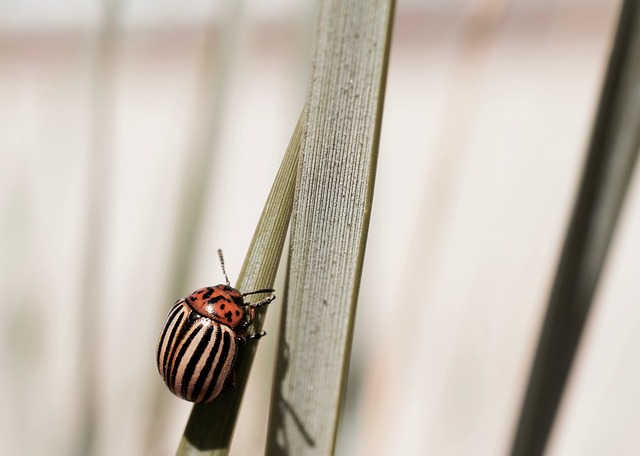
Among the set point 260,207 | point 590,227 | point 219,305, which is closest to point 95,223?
point 219,305

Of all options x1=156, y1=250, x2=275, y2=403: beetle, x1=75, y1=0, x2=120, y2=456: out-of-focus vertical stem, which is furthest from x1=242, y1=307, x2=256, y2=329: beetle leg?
x1=75, y1=0, x2=120, y2=456: out-of-focus vertical stem

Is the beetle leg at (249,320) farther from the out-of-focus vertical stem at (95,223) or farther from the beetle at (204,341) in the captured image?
the out-of-focus vertical stem at (95,223)

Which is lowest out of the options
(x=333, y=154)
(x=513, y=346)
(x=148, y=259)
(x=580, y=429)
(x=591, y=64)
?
(x=580, y=429)

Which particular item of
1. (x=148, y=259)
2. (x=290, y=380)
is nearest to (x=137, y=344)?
(x=148, y=259)

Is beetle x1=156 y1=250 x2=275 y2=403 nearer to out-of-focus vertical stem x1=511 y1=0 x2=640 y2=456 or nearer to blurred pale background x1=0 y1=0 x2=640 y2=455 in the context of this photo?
blurred pale background x1=0 y1=0 x2=640 y2=455

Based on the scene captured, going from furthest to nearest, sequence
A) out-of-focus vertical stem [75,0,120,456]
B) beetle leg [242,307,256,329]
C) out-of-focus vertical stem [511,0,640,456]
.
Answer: out-of-focus vertical stem [75,0,120,456] < beetle leg [242,307,256,329] < out-of-focus vertical stem [511,0,640,456]

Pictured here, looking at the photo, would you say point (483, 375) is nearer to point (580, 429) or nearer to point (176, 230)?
point (580, 429)

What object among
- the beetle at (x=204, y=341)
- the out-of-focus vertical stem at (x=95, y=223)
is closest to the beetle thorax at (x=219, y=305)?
the beetle at (x=204, y=341)
